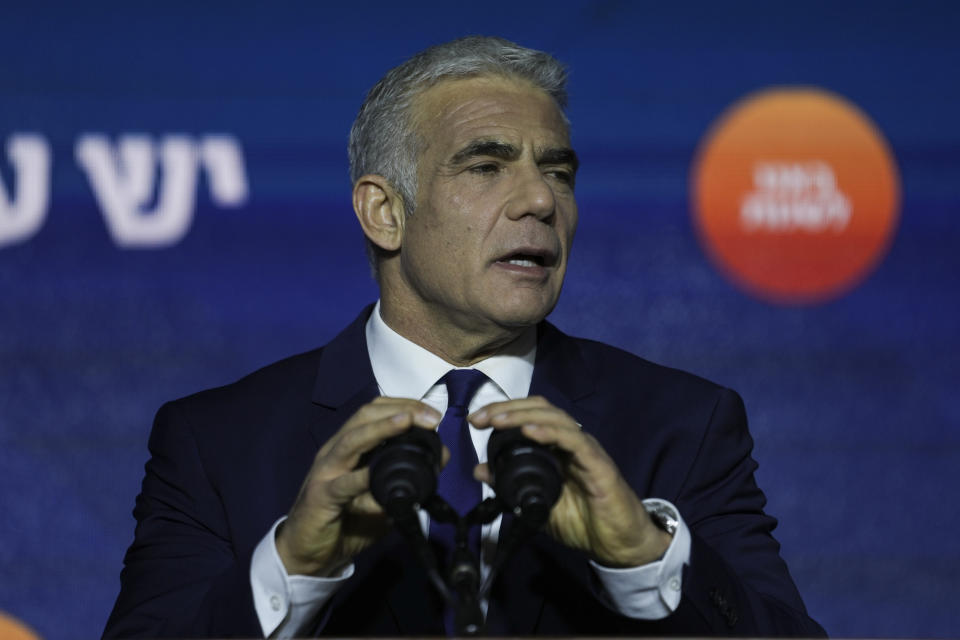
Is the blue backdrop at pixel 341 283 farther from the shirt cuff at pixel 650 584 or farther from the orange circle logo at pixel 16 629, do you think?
the shirt cuff at pixel 650 584

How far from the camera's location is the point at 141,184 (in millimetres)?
2709

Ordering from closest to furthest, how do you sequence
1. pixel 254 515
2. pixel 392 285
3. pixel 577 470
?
pixel 577 470, pixel 254 515, pixel 392 285

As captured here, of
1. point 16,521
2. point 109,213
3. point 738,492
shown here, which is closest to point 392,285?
point 738,492

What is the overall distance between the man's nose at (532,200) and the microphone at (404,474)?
699 mm

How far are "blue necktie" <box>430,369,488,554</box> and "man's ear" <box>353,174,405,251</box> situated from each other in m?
0.30

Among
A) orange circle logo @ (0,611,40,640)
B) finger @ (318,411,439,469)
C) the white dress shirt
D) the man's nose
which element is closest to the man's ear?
the man's nose

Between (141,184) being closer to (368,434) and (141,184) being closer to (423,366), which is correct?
(423,366)

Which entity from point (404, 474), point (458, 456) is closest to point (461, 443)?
point (458, 456)

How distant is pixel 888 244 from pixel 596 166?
687 mm

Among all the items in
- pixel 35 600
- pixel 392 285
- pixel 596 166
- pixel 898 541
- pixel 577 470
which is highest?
pixel 596 166

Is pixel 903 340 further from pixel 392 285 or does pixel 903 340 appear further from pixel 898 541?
pixel 392 285

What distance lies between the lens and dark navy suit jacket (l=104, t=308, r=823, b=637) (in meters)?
1.71

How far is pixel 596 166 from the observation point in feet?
9.20

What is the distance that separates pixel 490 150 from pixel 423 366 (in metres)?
0.38
